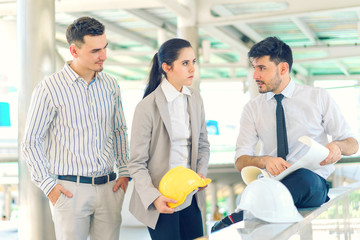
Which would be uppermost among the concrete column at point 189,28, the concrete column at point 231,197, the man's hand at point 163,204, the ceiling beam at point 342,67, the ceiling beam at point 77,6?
the ceiling beam at point 342,67

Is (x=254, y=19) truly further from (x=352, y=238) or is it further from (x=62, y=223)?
(x=62, y=223)

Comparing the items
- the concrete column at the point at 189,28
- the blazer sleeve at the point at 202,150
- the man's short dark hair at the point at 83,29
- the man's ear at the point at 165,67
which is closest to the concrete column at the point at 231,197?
the concrete column at the point at 189,28

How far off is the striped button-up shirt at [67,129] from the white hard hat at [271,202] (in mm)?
1033

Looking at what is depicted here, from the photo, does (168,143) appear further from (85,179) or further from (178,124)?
(85,179)

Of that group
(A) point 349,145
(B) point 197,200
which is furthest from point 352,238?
(B) point 197,200

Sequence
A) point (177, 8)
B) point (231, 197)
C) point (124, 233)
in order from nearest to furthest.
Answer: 1. point (124, 233)
2. point (177, 8)
3. point (231, 197)

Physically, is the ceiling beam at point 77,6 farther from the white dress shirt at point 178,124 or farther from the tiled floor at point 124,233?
the white dress shirt at point 178,124

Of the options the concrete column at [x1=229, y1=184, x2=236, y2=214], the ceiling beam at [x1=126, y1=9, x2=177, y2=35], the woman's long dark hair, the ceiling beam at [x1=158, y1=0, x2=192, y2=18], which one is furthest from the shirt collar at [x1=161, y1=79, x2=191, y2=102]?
the concrete column at [x1=229, y1=184, x2=236, y2=214]

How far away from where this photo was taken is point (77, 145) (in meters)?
3.27

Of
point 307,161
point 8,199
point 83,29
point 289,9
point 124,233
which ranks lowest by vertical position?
point 124,233

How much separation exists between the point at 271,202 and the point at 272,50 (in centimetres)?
136

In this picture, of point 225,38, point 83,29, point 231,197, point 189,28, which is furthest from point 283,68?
point 231,197

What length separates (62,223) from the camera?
3.24 metres

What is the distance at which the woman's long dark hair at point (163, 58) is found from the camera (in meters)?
3.26
